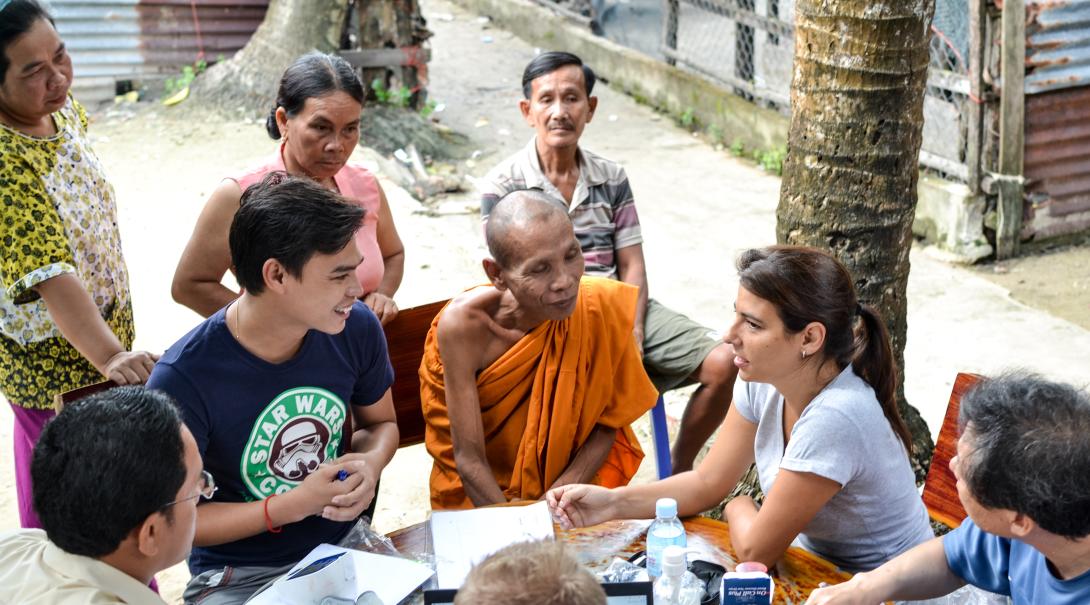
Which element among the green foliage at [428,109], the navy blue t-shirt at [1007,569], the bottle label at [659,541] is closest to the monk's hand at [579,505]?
the bottle label at [659,541]

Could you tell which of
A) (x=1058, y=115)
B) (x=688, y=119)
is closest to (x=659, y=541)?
(x=1058, y=115)

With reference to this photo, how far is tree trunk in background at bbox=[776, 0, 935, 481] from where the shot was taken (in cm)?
363

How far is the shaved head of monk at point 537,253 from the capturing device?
326 centimetres

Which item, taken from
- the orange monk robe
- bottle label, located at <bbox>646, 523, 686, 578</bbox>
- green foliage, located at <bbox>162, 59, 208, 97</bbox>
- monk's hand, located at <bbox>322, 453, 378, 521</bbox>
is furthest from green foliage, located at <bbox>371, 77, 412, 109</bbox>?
bottle label, located at <bbox>646, 523, 686, 578</bbox>

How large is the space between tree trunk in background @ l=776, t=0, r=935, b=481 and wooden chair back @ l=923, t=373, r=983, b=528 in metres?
0.77

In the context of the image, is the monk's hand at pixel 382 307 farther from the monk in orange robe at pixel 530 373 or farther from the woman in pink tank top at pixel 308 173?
the monk in orange robe at pixel 530 373

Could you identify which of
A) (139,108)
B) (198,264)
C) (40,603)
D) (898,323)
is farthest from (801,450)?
(139,108)

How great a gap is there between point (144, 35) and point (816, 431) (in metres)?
9.02

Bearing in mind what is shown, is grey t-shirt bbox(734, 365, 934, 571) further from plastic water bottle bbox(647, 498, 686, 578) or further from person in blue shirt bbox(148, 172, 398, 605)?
person in blue shirt bbox(148, 172, 398, 605)

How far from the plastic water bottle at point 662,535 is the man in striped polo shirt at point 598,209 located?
5.11ft

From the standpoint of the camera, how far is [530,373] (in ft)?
11.3

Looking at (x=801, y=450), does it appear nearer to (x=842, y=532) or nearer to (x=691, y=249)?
(x=842, y=532)

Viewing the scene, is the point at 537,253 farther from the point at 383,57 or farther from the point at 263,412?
the point at 383,57

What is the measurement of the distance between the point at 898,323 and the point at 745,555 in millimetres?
1619
